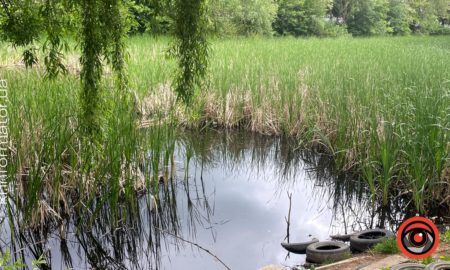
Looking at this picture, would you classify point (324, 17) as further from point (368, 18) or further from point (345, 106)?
point (345, 106)

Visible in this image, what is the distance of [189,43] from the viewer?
304 centimetres

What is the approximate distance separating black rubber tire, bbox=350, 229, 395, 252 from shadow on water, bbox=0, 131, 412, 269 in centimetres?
47

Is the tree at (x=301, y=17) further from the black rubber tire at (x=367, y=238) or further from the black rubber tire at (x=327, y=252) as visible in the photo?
the black rubber tire at (x=327, y=252)

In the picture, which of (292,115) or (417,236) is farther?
(292,115)

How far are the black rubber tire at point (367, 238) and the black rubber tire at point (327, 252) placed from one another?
15 cm

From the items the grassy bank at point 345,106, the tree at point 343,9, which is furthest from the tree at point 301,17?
the grassy bank at point 345,106

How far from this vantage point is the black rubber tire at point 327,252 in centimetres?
369

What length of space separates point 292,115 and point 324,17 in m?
21.8

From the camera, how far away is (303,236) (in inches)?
180

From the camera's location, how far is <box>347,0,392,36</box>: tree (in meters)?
27.6

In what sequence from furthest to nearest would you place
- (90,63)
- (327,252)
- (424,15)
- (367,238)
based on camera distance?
(424,15) < (367,238) < (327,252) < (90,63)

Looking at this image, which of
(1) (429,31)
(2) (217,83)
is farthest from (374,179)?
(1) (429,31)

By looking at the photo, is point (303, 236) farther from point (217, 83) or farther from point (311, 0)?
point (311, 0)

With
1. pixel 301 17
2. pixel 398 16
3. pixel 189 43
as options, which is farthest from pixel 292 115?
pixel 398 16
